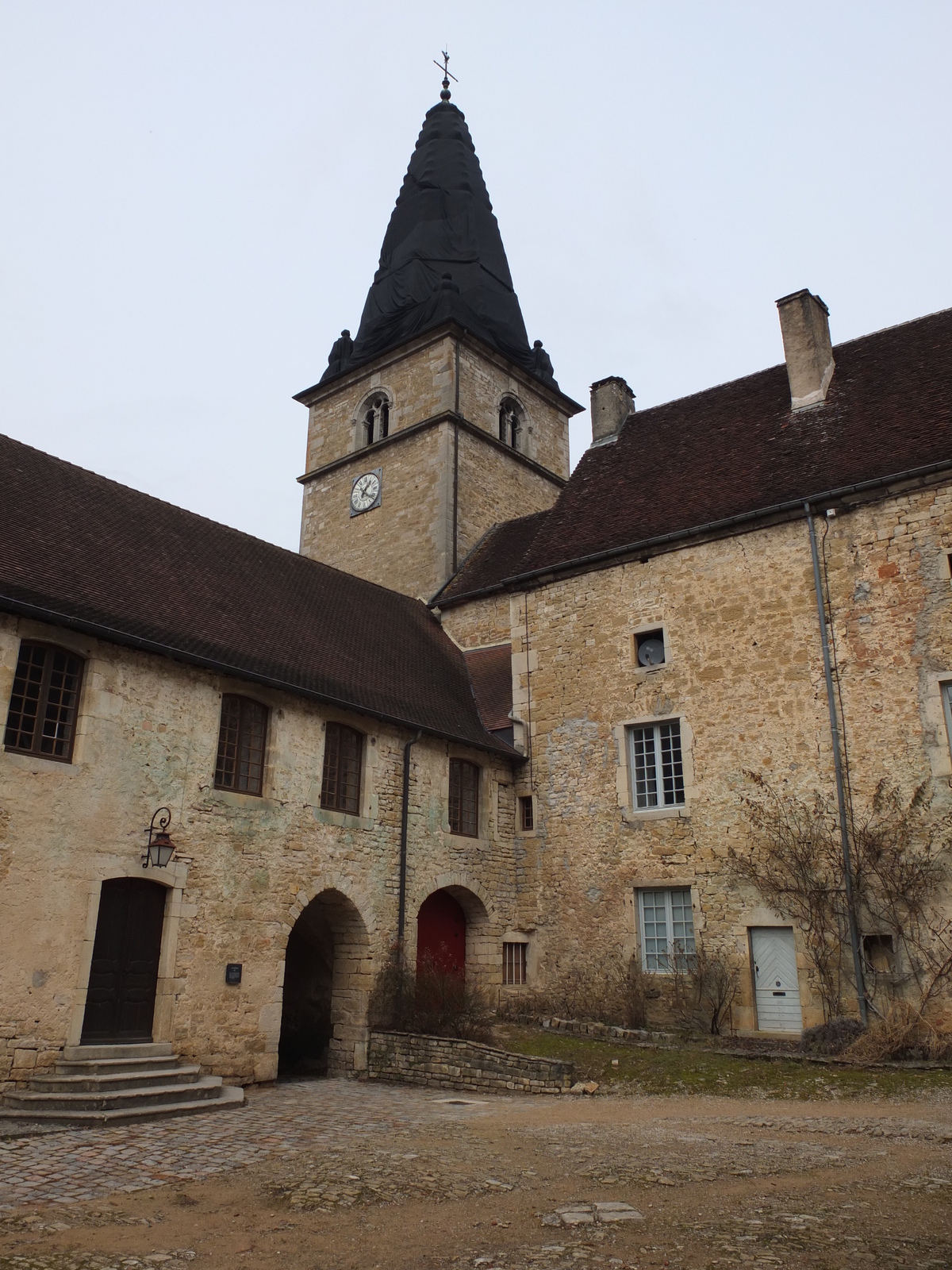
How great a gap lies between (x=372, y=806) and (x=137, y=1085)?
461 cm

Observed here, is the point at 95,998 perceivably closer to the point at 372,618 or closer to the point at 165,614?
the point at 165,614

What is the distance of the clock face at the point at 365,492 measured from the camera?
22.0 metres

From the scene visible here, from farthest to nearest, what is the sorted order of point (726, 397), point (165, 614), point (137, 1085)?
point (726, 397)
point (165, 614)
point (137, 1085)

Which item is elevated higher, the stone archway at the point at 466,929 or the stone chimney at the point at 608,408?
the stone chimney at the point at 608,408

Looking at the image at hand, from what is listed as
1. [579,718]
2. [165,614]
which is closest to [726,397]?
[579,718]

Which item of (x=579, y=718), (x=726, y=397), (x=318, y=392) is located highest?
(x=318, y=392)

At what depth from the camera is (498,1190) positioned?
5.77 m

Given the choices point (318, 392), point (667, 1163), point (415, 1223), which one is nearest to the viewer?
point (415, 1223)

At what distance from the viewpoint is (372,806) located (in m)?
12.9

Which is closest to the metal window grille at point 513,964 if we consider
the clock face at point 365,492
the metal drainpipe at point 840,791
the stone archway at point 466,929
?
the stone archway at point 466,929

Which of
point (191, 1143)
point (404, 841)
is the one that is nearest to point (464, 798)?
point (404, 841)

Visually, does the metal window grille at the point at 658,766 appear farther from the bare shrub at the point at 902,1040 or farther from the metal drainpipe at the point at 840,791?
the bare shrub at the point at 902,1040

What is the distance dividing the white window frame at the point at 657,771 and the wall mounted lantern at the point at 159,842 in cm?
647

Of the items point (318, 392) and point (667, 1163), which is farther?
point (318, 392)
